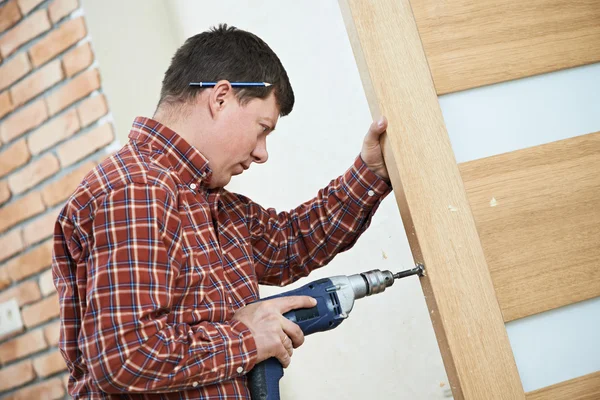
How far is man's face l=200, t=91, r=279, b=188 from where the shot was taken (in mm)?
1241

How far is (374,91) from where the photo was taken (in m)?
1.05

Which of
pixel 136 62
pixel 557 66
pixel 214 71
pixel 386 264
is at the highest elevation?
pixel 136 62

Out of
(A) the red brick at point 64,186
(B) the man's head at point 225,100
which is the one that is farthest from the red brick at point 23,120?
(B) the man's head at point 225,100

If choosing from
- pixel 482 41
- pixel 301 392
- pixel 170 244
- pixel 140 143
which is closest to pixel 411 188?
pixel 482 41

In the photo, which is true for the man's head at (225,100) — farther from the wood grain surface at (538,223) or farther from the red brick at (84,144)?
the red brick at (84,144)

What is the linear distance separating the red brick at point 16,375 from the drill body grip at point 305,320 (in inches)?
51.2

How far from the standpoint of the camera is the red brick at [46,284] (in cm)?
206

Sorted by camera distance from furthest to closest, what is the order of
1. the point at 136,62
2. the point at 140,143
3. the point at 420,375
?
the point at 136,62 < the point at 420,375 < the point at 140,143

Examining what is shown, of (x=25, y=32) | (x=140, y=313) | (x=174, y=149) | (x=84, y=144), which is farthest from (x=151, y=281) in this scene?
(x=25, y=32)

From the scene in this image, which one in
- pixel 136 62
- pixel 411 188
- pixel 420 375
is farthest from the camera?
pixel 136 62

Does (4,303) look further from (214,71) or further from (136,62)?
(214,71)

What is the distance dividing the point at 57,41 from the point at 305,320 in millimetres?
1326

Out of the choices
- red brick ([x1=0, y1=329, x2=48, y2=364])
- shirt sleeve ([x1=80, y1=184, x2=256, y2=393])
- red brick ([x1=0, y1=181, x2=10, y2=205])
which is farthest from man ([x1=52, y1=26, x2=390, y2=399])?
red brick ([x1=0, y1=181, x2=10, y2=205])

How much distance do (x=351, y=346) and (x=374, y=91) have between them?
3.29ft
